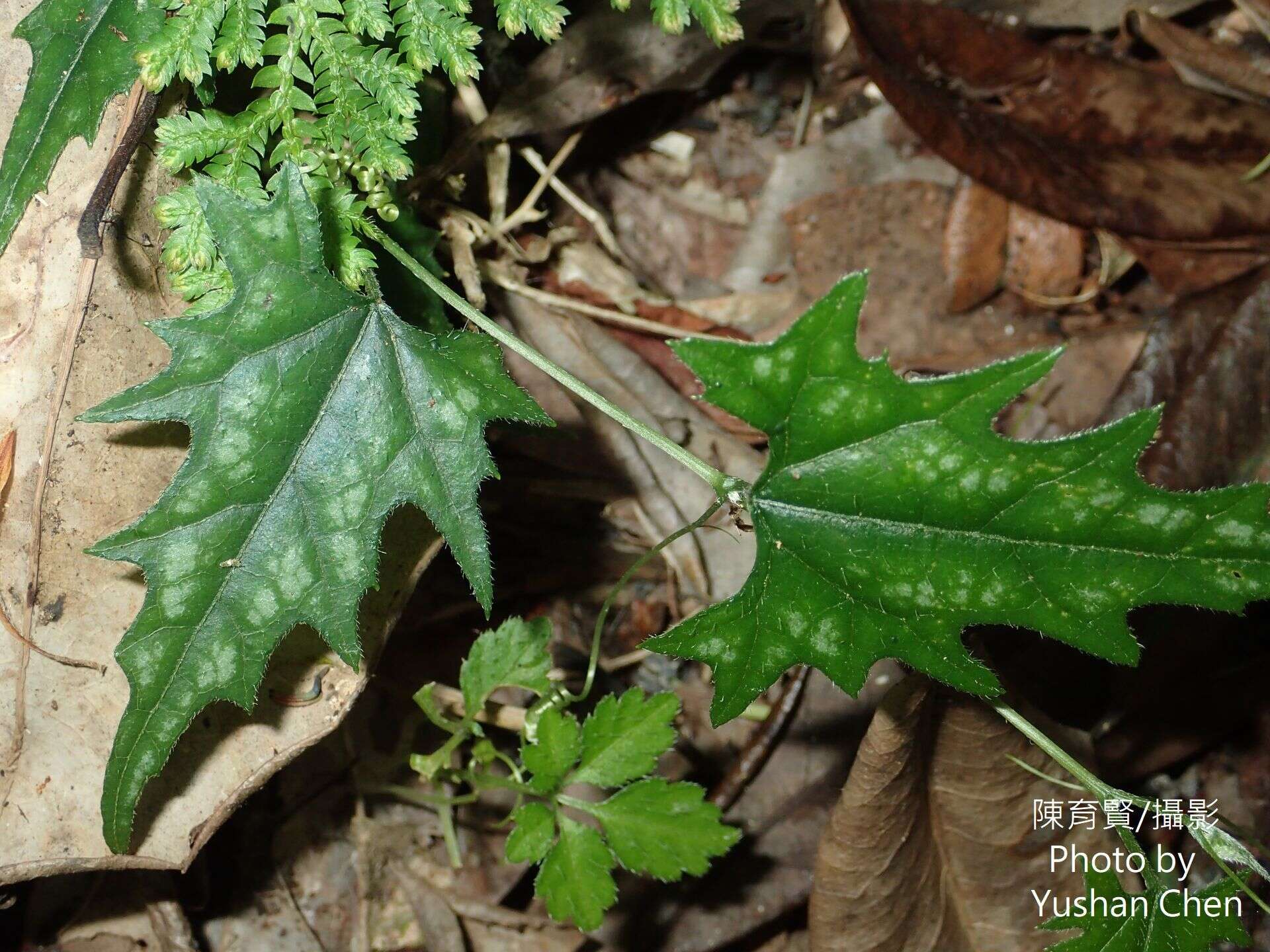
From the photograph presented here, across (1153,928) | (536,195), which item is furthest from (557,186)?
(1153,928)

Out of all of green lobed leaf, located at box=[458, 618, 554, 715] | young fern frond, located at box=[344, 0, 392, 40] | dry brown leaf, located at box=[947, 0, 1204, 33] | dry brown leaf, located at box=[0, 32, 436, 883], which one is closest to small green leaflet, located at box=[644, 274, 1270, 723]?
green lobed leaf, located at box=[458, 618, 554, 715]

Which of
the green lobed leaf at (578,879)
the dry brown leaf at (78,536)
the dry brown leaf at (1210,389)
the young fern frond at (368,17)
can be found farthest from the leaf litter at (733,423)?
the young fern frond at (368,17)

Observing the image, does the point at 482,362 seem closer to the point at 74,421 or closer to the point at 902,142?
the point at 74,421

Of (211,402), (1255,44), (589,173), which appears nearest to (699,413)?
(589,173)

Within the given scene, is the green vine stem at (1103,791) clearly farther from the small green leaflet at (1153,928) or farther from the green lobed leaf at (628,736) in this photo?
the green lobed leaf at (628,736)

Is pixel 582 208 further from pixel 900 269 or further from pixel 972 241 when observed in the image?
pixel 972 241
